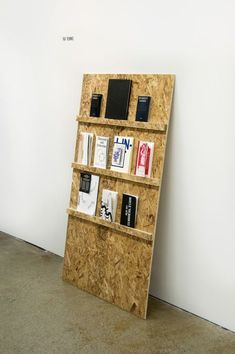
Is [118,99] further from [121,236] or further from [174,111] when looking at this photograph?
[121,236]

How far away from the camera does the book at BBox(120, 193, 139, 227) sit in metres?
2.75

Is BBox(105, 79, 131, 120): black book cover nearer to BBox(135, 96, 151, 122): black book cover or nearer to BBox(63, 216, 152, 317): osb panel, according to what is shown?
BBox(135, 96, 151, 122): black book cover

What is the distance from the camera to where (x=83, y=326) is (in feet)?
8.13

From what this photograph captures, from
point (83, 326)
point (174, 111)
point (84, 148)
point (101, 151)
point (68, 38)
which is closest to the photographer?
point (83, 326)

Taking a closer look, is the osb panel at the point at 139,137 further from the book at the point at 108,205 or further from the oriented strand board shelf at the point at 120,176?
the book at the point at 108,205

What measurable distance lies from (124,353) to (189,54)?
6.44 feet

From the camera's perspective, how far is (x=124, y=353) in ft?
7.29

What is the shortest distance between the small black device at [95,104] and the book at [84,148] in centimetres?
17

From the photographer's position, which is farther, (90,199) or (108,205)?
(90,199)

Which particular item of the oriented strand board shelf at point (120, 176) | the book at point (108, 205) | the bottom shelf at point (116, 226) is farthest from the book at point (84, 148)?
the bottom shelf at point (116, 226)

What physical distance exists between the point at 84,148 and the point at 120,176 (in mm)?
431

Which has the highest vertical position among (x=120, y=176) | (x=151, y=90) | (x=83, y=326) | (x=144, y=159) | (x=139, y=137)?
(x=151, y=90)

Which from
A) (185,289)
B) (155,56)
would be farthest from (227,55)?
(185,289)

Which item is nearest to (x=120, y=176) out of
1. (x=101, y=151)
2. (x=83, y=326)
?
(x=101, y=151)
